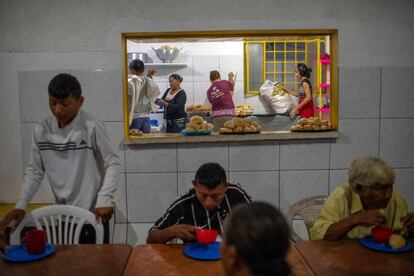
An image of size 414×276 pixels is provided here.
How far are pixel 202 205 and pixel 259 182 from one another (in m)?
1.57

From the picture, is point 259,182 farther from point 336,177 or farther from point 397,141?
point 397,141

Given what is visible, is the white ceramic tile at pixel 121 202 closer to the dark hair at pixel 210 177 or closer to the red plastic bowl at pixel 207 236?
the dark hair at pixel 210 177

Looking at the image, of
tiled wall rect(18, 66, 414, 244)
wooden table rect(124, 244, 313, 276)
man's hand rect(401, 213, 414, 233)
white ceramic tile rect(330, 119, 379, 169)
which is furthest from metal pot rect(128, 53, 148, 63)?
man's hand rect(401, 213, 414, 233)

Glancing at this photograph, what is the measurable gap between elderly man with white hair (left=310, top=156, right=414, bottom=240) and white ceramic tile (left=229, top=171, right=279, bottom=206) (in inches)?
59.9

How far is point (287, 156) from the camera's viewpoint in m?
3.71

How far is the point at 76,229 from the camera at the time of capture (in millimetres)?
2301

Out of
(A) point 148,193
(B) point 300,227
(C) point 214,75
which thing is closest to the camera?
(A) point 148,193

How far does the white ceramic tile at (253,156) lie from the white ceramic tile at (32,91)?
1585mm

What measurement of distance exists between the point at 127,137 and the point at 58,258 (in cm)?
191

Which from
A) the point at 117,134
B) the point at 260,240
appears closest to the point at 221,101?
the point at 117,134

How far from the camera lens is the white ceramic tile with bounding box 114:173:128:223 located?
3652mm

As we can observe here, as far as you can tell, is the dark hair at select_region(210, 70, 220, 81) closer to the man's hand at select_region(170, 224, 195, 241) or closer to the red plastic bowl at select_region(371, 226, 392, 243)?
the man's hand at select_region(170, 224, 195, 241)

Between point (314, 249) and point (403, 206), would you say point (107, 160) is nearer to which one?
point (314, 249)

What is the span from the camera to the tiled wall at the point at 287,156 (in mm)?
3662
